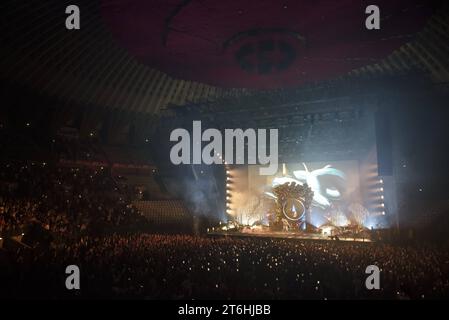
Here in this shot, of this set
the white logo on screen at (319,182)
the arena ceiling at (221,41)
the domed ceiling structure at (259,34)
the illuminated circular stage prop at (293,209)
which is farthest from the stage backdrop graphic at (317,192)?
the domed ceiling structure at (259,34)

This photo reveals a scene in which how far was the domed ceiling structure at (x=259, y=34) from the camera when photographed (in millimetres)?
8203

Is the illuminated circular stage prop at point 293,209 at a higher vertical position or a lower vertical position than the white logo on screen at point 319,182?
lower

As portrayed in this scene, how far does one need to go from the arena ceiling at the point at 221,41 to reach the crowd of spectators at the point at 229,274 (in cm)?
637

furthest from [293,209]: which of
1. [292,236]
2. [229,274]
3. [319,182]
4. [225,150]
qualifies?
[229,274]

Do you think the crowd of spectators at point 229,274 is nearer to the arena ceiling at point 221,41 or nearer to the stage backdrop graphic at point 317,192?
the arena ceiling at point 221,41

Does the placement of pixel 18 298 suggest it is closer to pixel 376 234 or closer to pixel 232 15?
pixel 232 15

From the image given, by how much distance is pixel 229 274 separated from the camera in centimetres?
759

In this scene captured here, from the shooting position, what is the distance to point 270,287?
702 centimetres

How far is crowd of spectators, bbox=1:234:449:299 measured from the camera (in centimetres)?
654

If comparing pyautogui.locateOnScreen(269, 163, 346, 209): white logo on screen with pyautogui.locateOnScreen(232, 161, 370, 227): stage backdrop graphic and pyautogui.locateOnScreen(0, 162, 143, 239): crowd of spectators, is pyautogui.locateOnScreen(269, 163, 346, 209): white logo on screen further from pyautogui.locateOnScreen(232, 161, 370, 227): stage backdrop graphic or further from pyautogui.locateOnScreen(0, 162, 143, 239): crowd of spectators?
pyautogui.locateOnScreen(0, 162, 143, 239): crowd of spectators

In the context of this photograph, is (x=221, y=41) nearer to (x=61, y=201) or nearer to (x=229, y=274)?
(x=229, y=274)

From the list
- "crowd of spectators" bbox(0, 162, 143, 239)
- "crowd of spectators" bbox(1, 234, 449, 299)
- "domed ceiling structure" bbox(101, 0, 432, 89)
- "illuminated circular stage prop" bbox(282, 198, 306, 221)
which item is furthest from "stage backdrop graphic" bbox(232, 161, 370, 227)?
"crowd of spectators" bbox(1, 234, 449, 299)

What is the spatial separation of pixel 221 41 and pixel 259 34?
1190 mm
